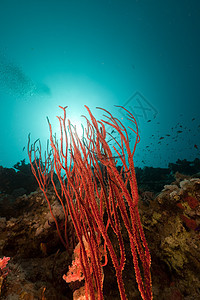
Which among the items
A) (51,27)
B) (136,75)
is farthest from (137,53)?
(51,27)

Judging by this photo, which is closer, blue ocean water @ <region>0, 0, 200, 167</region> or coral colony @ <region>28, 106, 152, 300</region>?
coral colony @ <region>28, 106, 152, 300</region>

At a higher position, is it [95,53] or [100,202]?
[95,53]

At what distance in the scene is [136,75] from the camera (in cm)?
4500

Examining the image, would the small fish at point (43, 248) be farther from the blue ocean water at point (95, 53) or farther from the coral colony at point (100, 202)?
the blue ocean water at point (95, 53)

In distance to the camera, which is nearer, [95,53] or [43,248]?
[43,248]

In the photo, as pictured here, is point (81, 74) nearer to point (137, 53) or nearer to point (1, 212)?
point (137, 53)

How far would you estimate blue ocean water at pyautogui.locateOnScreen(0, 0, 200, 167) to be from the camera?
1292 inches

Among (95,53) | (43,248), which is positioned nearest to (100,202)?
(43,248)

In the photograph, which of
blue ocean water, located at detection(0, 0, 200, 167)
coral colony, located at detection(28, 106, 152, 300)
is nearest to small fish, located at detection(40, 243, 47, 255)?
coral colony, located at detection(28, 106, 152, 300)

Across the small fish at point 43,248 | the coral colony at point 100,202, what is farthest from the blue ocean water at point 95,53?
the coral colony at point 100,202

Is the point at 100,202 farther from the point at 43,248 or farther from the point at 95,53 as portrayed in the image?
the point at 95,53

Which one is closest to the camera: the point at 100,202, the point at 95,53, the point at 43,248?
the point at 100,202

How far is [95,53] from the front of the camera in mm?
39500

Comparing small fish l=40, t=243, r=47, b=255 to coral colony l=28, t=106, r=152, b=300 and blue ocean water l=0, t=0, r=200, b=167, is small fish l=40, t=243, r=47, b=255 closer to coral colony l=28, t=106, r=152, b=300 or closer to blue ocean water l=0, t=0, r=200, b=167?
coral colony l=28, t=106, r=152, b=300
